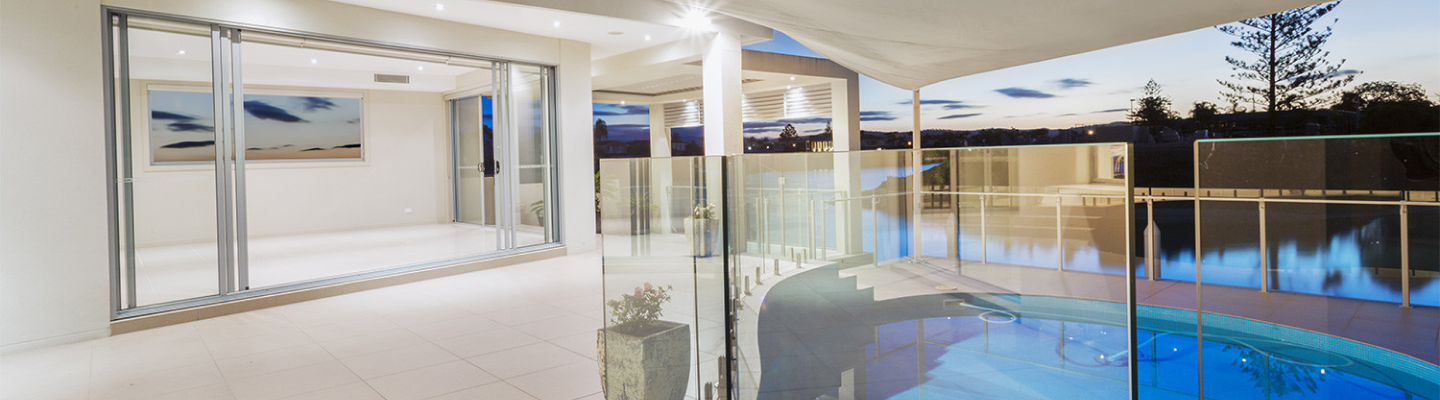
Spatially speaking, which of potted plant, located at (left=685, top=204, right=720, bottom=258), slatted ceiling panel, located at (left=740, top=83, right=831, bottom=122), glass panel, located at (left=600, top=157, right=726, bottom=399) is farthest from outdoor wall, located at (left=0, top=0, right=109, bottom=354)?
slatted ceiling panel, located at (left=740, top=83, right=831, bottom=122)

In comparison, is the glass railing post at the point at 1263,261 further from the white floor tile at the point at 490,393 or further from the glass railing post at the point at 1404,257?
the white floor tile at the point at 490,393

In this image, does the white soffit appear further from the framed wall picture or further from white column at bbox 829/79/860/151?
the framed wall picture

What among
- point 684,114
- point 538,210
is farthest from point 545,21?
point 684,114

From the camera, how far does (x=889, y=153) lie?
2.08 metres

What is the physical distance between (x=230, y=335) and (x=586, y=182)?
4.28 meters

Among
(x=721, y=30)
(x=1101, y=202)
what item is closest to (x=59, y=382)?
(x=1101, y=202)

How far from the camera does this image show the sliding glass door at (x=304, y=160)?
512 centimetres

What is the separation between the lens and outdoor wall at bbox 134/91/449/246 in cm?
1054

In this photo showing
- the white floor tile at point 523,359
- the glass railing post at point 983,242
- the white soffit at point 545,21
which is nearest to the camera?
the glass railing post at point 983,242

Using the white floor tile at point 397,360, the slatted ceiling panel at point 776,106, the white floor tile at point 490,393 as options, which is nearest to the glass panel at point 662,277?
the white floor tile at point 490,393

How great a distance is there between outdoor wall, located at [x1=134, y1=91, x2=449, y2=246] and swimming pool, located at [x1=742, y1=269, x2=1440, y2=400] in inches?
404

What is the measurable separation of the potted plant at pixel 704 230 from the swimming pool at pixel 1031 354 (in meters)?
0.30

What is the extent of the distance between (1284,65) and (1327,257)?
34.9 ft

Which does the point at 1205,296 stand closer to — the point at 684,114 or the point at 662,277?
the point at 662,277
